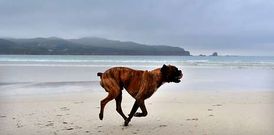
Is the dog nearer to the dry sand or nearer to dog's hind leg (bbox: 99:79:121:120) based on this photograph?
dog's hind leg (bbox: 99:79:121:120)

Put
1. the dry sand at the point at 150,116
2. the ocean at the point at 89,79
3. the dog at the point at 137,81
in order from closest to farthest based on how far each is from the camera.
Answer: the dry sand at the point at 150,116 → the dog at the point at 137,81 → the ocean at the point at 89,79

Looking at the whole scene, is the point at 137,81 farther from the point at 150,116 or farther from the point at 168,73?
the point at 150,116

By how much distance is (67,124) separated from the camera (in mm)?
7727

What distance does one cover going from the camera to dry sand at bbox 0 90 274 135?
7.20 meters

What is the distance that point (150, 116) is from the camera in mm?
8711

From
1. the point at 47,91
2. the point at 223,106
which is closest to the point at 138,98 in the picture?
the point at 223,106

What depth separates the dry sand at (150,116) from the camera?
23.6 ft

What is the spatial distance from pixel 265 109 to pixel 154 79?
3.52m

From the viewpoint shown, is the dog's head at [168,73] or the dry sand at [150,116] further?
the dog's head at [168,73]

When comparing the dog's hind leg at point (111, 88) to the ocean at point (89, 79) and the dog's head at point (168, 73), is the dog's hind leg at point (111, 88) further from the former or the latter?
the ocean at point (89, 79)

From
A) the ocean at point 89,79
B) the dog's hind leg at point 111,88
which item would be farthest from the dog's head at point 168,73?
the ocean at point 89,79

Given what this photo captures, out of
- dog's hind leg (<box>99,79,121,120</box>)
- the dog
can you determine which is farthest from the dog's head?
dog's hind leg (<box>99,79,121,120</box>)

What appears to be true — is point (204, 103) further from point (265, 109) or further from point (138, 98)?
point (138, 98)

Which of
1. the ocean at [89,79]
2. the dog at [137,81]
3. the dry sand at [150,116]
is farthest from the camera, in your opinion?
the ocean at [89,79]
